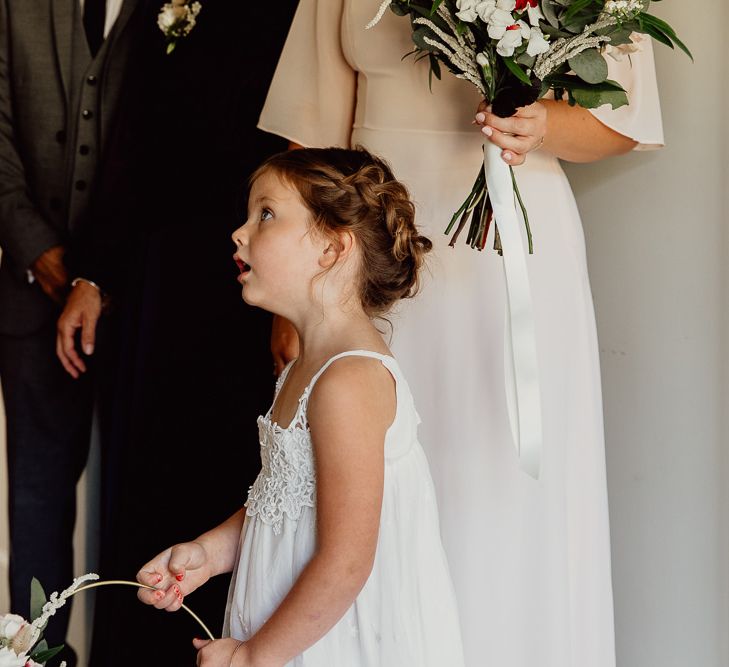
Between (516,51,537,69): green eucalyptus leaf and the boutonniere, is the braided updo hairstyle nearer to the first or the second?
(516,51,537,69): green eucalyptus leaf

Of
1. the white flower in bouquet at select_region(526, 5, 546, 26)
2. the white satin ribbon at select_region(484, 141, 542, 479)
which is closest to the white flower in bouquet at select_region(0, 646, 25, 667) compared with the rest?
the white satin ribbon at select_region(484, 141, 542, 479)

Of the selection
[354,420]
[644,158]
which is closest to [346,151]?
[354,420]

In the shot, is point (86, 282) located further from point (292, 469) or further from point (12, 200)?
point (292, 469)

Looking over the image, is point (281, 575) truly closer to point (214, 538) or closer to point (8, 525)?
point (214, 538)

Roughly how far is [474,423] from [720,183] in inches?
28.8

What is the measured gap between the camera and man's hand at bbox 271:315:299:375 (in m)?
2.16

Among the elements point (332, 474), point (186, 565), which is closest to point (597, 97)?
point (332, 474)

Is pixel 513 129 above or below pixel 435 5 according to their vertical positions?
below

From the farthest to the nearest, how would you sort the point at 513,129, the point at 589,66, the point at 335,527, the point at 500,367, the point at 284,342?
the point at 284,342
the point at 500,367
the point at 513,129
the point at 589,66
the point at 335,527

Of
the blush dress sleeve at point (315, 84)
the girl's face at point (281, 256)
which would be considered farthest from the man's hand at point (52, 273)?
the girl's face at point (281, 256)

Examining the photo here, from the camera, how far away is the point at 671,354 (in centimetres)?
225

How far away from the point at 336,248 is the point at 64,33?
139cm

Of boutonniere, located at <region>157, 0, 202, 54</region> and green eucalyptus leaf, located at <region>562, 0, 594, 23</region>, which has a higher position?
boutonniere, located at <region>157, 0, 202, 54</region>

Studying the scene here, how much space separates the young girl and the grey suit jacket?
1105 mm
